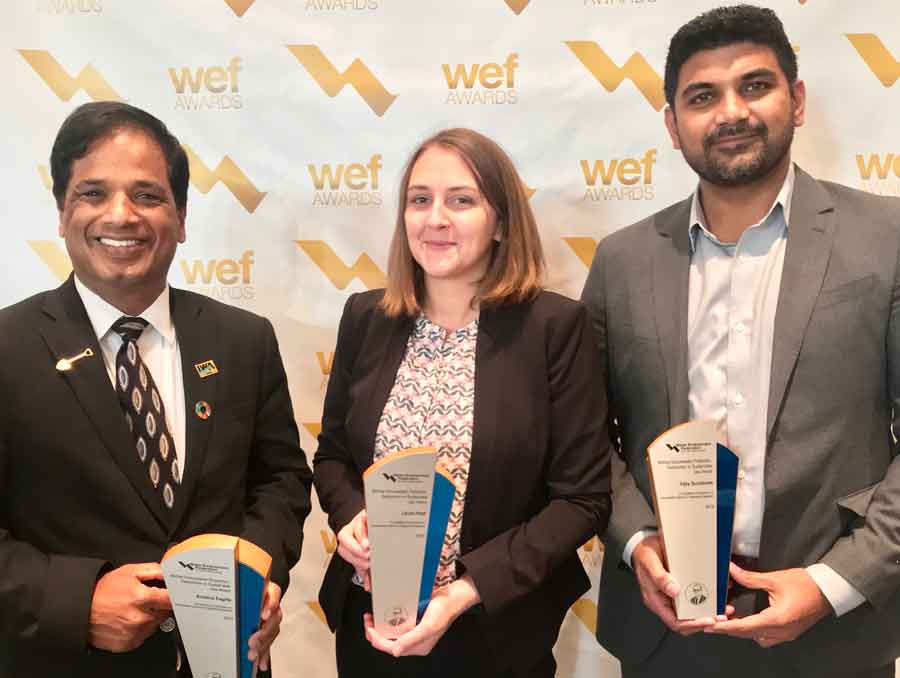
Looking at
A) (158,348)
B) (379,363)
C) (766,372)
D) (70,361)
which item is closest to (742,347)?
(766,372)

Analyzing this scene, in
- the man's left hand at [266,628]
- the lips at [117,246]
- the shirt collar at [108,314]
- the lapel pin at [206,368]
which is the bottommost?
the man's left hand at [266,628]

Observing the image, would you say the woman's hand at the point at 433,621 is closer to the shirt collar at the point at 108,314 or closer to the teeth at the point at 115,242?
the shirt collar at the point at 108,314

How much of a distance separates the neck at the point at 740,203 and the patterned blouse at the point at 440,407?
60 cm

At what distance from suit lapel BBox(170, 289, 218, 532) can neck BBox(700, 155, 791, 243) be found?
1154 mm

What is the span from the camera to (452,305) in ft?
5.58

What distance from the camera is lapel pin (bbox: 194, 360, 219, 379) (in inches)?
61.7

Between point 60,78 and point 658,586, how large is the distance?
2330 millimetres

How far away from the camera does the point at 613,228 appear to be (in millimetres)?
2262

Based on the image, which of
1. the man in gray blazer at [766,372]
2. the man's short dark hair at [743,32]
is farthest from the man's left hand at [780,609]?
the man's short dark hair at [743,32]

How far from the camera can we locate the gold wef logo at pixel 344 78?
227 centimetres

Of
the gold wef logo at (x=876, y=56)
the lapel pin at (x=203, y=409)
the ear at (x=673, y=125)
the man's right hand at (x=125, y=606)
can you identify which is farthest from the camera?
the gold wef logo at (x=876, y=56)

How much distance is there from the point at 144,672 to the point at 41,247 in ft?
5.10

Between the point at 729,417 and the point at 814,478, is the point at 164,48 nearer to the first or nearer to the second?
the point at 729,417

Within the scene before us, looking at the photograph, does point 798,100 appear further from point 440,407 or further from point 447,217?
point 440,407
